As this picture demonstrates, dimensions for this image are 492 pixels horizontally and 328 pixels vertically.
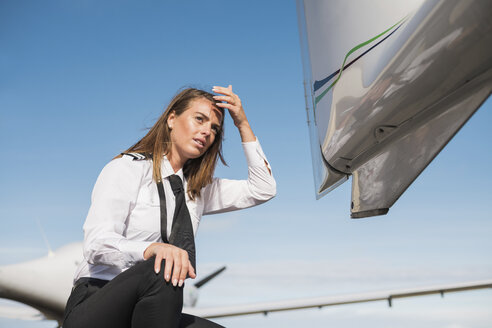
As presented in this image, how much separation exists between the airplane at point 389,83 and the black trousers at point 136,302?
3.50 ft

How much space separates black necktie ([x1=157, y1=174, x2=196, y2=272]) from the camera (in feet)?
6.09

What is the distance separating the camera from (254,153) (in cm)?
236

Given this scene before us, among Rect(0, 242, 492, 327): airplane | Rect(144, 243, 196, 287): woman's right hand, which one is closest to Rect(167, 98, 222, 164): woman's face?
Rect(144, 243, 196, 287): woman's right hand

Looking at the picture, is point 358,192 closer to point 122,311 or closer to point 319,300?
point 122,311

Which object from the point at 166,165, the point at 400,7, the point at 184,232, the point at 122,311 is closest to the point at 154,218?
the point at 184,232

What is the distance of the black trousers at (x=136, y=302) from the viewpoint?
1539 mm

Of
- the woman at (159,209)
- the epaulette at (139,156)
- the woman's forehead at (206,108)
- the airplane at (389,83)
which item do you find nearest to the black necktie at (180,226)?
the woman at (159,209)

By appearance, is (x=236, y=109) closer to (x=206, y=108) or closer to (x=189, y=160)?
(x=206, y=108)

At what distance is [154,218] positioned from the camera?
6.21ft

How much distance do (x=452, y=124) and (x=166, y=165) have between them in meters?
1.35

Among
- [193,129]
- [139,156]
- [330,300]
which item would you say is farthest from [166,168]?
[330,300]

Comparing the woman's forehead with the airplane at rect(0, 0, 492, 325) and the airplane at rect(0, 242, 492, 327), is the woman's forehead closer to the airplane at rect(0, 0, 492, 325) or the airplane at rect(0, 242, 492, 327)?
the airplane at rect(0, 0, 492, 325)

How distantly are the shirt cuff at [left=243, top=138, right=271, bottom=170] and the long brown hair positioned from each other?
0.17m

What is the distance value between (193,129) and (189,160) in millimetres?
228
